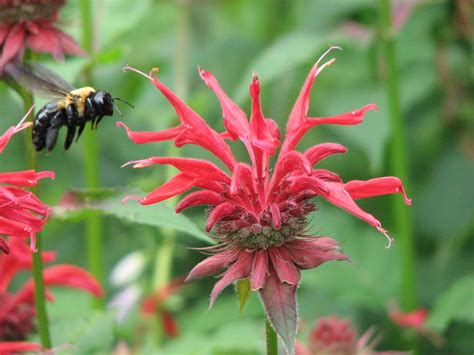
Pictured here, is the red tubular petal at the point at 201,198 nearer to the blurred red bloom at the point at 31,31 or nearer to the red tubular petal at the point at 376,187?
the red tubular petal at the point at 376,187

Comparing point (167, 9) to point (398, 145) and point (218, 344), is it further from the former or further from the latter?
point (218, 344)

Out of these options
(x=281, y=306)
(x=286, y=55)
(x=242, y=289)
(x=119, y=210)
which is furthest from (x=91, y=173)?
(x=281, y=306)

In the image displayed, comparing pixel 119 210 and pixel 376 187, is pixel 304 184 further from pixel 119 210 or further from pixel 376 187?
pixel 119 210

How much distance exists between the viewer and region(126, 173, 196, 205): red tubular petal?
1.09m

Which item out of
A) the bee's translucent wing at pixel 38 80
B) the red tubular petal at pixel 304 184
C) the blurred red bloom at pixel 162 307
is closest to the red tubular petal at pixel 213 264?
the red tubular petal at pixel 304 184

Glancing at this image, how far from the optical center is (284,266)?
3.56 feet

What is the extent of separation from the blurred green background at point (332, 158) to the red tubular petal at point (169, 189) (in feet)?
1.96

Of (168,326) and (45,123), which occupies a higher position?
(45,123)

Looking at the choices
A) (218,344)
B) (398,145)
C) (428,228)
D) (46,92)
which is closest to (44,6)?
(46,92)

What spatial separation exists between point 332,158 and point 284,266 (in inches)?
63.3

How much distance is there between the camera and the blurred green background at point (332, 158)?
204 cm

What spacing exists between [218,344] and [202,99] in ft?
2.30

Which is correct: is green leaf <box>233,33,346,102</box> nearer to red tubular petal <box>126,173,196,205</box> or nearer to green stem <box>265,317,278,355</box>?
red tubular petal <box>126,173,196,205</box>

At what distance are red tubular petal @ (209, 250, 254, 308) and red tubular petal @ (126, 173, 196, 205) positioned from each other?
11 cm
